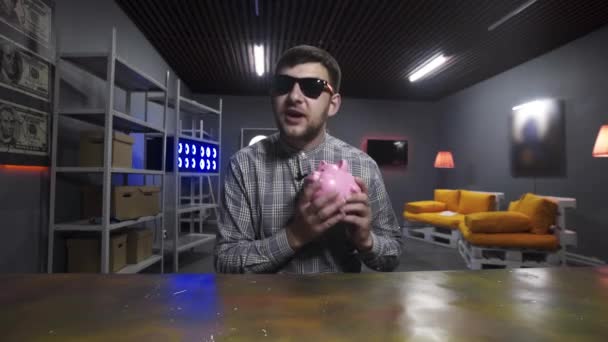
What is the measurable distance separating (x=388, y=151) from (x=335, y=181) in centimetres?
681

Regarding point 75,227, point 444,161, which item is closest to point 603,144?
point 444,161

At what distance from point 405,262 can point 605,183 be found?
247 cm

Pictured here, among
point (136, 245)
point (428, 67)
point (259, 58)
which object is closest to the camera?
point (136, 245)

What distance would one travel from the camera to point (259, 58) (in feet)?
16.0

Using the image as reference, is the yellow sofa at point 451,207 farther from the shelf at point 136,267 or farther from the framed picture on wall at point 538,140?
the shelf at point 136,267

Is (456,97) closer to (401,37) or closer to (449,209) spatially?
(449,209)

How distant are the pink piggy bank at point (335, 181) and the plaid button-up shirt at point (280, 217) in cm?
21

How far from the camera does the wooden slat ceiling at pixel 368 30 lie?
11.0 ft

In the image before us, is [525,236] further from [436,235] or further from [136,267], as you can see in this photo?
[136,267]

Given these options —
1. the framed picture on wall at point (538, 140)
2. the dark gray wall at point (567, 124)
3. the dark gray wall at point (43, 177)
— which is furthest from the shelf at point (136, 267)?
the framed picture on wall at point (538, 140)

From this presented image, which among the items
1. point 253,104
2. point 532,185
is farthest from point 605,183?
point 253,104

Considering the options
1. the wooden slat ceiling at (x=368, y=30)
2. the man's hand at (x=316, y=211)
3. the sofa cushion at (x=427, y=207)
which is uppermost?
the wooden slat ceiling at (x=368, y=30)

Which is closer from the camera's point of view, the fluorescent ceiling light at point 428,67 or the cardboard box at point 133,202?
the cardboard box at point 133,202

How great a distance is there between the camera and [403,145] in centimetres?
732
